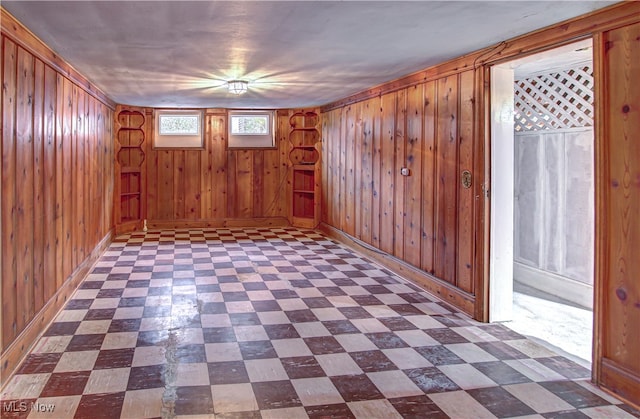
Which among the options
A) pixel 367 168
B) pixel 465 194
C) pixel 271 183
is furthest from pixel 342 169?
pixel 465 194

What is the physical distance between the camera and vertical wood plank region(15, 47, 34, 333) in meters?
2.85

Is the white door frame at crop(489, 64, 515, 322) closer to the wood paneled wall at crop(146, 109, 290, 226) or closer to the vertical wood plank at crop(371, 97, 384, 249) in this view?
the vertical wood plank at crop(371, 97, 384, 249)

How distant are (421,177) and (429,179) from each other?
0.16 meters

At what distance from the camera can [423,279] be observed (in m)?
4.59

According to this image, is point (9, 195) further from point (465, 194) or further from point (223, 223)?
point (223, 223)

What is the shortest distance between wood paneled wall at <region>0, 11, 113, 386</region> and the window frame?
343 cm

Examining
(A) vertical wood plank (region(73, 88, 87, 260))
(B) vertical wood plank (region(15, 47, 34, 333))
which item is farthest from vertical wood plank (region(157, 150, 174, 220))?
(B) vertical wood plank (region(15, 47, 34, 333))

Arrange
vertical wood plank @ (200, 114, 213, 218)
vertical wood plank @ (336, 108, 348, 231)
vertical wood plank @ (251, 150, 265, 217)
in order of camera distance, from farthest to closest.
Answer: vertical wood plank @ (251, 150, 265, 217) < vertical wood plank @ (200, 114, 213, 218) < vertical wood plank @ (336, 108, 348, 231)

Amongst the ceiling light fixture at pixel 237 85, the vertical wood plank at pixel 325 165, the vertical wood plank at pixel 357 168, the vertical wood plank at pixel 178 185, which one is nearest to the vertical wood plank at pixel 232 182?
the vertical wood plank at pixel 178 185

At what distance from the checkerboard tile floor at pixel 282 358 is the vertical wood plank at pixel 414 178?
1.26ft

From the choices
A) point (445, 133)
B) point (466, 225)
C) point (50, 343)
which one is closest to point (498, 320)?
point (466, 225)

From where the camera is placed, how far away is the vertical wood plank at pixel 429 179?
14.4 ft

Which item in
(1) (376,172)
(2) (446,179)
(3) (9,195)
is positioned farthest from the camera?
(1) (376,172)

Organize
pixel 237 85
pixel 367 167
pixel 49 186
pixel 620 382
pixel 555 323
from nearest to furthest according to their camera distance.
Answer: pixel 620 382
pixel 49 186
pixel 555 323
pixel 237 85
pixel 367 167
